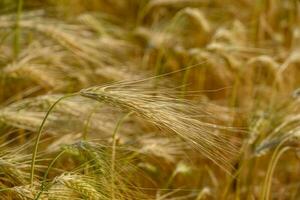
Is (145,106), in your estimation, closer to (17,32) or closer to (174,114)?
(174,114)

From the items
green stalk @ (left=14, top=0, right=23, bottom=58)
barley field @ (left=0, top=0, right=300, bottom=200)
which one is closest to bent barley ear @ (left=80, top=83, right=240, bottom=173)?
barley field @ (left=0, top=0, right=300, bottom=200)

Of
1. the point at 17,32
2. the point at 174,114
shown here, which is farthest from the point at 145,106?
the point at 17,32

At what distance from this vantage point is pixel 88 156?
170 centimetres

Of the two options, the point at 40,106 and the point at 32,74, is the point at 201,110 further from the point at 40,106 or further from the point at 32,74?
the point at 32,74

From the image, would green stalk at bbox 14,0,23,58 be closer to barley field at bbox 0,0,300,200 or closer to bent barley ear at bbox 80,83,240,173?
barley field at bbox 0,0,300,200

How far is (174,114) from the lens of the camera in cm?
150

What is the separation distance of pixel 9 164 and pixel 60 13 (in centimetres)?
132

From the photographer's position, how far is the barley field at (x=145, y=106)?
1537 millimetres

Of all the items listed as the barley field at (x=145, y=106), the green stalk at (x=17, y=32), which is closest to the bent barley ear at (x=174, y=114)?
Result: the barley field at (x=145, y=106)

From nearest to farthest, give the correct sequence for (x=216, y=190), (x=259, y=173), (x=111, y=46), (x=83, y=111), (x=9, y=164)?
1. (x=9, y=164)
2. (x=83, y=111)
3. (x=216, y=190)
4. (x=259, y=173)
5. (x=111, y=46)

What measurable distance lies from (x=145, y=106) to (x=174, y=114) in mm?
60

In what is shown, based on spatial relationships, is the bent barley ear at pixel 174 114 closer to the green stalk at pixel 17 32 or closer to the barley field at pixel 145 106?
the barley field at pixel 145 106

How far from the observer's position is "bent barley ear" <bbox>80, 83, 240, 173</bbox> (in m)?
1.49

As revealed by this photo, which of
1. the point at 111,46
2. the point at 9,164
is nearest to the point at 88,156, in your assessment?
the point at 9,164
